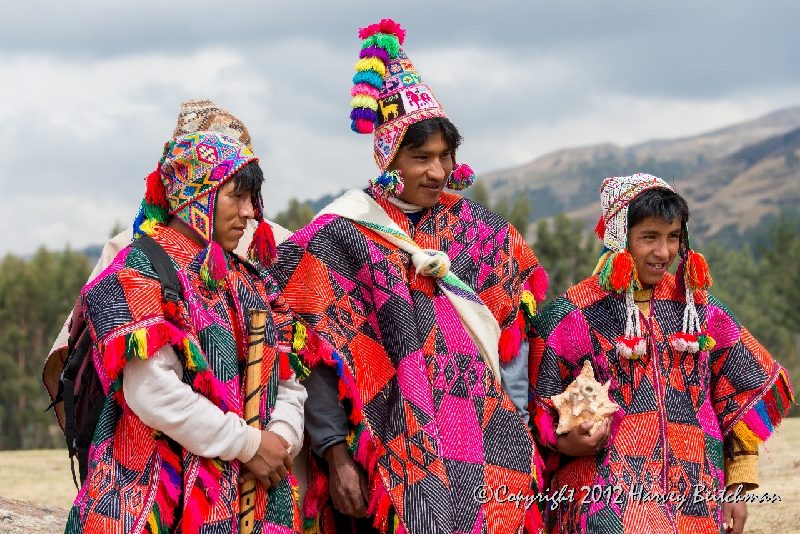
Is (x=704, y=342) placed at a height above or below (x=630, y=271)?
below

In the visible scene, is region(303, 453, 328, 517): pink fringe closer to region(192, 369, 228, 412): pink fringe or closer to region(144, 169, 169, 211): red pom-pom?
region(192, 369, 228, 412): pink fringe

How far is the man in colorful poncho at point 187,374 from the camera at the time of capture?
3.27 metres

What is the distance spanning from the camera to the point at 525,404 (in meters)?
4.25

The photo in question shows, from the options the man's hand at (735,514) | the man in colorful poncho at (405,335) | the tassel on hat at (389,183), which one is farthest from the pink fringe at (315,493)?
the man's hand at (735,514)

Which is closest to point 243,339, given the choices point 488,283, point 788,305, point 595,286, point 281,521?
point 281,521

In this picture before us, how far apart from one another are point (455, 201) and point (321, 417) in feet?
3.84

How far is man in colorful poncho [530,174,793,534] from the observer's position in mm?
4188

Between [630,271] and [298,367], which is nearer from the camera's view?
[298,367]

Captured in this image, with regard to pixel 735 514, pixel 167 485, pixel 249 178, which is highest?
pixel 249 178

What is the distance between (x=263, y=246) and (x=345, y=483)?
40.2 inches

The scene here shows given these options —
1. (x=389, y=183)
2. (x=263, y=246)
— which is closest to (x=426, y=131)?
(x=389, y=183)

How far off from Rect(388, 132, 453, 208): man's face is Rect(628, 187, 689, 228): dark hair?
88 centimetres

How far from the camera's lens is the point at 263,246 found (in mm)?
3807

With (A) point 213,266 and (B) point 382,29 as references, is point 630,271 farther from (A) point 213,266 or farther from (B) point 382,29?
(A) point 213,266
